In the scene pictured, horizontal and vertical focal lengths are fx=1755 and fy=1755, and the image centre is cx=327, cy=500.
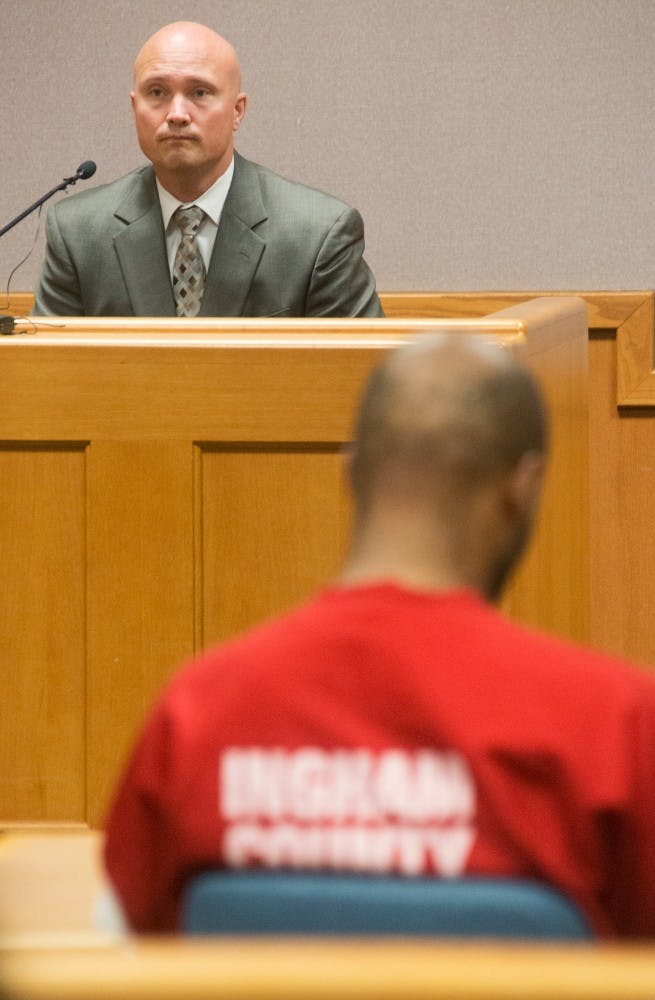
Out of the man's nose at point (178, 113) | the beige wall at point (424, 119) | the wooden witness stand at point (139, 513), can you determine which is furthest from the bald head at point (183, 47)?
the wooden witness stand at point (139, 513)

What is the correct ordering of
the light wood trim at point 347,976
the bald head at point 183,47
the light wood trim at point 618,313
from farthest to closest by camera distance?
1. the light wood trim at point 618,313
2. the bald head at point 183,47
3. the light wood trim at point 347,976

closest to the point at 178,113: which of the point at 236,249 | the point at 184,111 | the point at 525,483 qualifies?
the point at 184,111

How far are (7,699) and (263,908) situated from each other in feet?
3.81

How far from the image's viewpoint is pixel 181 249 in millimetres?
3066

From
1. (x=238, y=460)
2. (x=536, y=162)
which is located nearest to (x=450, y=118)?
(x=536, y=162)

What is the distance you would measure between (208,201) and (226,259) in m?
0.19

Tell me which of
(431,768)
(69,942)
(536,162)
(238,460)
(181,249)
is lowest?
(69,942)

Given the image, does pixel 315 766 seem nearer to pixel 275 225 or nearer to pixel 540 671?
pixel 540 671

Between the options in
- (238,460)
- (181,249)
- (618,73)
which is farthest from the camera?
(618,73)

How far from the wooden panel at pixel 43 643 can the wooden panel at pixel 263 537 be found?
0.16 metres

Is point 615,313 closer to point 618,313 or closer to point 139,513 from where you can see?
point 618,313

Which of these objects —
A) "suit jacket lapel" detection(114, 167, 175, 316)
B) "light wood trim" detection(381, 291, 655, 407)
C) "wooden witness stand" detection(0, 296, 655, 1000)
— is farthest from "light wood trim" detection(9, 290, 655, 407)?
"wooden witness stand" detection(0, 296, 655, 1000)

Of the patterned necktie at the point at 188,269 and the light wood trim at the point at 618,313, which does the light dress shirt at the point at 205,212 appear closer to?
the patterned necktie at the point at 188,269

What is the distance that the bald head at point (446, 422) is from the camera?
3.42ft
